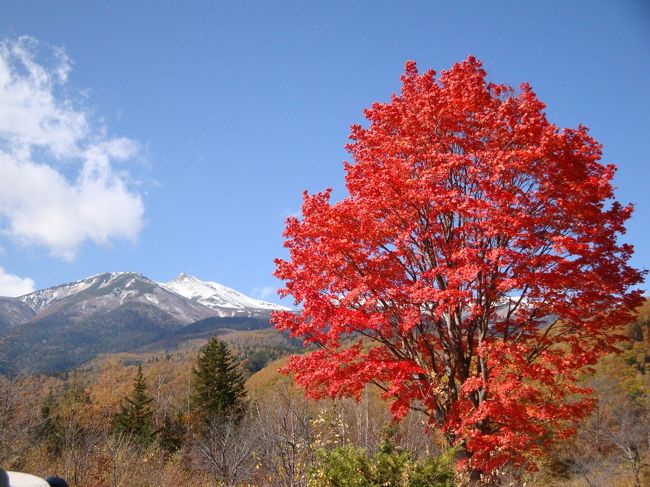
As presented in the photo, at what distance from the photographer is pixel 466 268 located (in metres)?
9.83

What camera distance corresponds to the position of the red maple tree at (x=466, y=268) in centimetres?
997

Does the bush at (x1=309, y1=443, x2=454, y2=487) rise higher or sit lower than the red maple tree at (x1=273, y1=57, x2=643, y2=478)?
lower

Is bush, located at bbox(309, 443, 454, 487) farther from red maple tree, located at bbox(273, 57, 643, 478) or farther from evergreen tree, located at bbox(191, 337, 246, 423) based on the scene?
evergreen tree, located at bbox(191, 337, 246, 423)

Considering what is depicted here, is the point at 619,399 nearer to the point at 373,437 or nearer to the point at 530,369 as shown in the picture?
the point at 373,437

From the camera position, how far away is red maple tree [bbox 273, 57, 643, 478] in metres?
9.97

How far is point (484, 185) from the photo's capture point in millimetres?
10312

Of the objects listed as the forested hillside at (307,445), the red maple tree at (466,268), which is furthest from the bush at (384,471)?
the red maple tree at (466,268)

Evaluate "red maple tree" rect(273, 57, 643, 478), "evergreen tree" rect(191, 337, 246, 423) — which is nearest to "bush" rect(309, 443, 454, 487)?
"red maple tree" rect(273, 57, 643, 478)

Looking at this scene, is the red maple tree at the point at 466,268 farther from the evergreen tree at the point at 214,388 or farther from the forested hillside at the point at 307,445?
the evergreen tree at the point at 214,388

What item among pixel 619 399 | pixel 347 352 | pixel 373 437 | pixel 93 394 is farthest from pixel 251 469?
pixel 93 394

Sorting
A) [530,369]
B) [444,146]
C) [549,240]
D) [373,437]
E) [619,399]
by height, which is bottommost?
[619,399]

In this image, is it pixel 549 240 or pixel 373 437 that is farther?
pixel 373 437

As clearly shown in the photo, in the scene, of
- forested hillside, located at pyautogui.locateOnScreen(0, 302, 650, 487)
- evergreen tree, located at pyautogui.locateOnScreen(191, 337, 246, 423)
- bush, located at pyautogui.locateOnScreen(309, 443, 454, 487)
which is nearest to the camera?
bush, located at pyautogui.locateOnScreen(309, 443, 454, 487)

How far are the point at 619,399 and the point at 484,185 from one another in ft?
148
